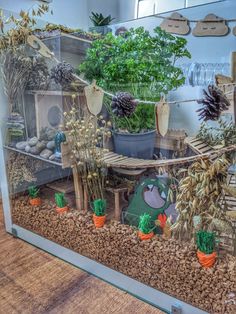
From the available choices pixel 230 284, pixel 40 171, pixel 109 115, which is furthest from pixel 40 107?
pixel 230 284

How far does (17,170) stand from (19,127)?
12.0 inches

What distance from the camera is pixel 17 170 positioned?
6.16ft

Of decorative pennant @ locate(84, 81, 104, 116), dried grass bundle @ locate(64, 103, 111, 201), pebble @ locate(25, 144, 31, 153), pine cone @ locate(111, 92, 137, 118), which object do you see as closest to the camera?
pine cone @ locate(111, 92, 137, 118)

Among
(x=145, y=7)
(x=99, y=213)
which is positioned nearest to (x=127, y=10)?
(x=145, y=7)

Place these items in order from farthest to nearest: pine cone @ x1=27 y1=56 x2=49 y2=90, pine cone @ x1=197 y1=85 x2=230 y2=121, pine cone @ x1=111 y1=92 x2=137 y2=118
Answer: pine cone @ x1=27 y1=56 x2=49 y2=90 < pine cone @ x1=111 y1=92 x2=137 y2=118 < pine cone @ x1=197 y1=85 x2=230 y2=121

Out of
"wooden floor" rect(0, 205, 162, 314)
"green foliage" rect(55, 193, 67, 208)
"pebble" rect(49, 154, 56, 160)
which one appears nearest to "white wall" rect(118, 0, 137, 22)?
"pebble" rect(49, 154, 56, 160)

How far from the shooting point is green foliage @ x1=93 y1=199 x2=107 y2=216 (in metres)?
1.48

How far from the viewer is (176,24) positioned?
115cm

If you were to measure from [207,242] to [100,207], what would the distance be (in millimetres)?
586

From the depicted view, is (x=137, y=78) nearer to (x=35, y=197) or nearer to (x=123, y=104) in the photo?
(x=123, y=104)

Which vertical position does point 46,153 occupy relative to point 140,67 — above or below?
below

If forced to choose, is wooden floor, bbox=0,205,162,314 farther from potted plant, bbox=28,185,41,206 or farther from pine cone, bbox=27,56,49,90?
pine cone, bbox=27,56,49,90

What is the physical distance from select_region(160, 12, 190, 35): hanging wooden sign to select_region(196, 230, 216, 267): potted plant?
0.84m

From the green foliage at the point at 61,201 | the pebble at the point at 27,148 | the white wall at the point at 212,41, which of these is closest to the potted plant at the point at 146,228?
the green foliage at the point at 61,201
